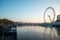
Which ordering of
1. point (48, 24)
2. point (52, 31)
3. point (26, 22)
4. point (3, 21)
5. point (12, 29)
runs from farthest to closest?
point (52, 31), point (48, 24), point (26, 22), point (3, 21), point (12, 29)

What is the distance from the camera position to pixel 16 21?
7.77 feet

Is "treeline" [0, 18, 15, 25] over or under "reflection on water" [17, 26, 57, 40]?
over

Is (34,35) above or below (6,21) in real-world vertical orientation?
below

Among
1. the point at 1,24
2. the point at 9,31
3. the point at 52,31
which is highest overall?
the point at 1,24

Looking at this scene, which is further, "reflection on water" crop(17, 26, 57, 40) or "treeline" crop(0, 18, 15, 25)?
"reflection on water" crop(17, 26, 57, 40)

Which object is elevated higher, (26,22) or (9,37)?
(26,22)

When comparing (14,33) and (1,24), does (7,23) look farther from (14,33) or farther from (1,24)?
(14,33)

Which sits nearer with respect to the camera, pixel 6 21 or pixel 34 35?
pixel 6 21

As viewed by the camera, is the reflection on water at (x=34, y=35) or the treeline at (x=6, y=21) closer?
the treeline at (x=6, y=21)

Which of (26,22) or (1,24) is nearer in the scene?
(1,24)

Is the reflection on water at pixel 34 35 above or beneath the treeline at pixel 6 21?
beneath

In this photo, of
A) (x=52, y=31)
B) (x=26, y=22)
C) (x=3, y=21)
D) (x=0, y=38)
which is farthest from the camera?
(x=52, y=31)

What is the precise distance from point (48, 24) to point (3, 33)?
1.91 m

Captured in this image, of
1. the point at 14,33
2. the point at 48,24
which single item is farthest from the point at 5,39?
the point at 48,24
